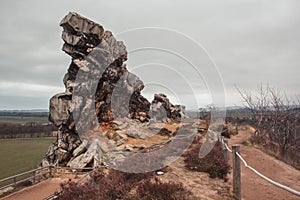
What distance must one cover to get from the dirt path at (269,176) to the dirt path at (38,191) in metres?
8.15

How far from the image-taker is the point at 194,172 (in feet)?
34.1

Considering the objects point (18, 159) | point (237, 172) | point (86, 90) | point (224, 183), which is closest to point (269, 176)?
point (224, 183)

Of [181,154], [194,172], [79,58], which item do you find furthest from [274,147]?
[79,58]

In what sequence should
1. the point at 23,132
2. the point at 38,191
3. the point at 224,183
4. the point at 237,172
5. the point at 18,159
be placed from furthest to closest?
the point at 23,132 → the point at 18,159 → the point at 38,191 → the point at 224,183 → the point at 237,172

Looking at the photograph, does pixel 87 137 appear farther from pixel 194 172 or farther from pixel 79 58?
pixel 194 172

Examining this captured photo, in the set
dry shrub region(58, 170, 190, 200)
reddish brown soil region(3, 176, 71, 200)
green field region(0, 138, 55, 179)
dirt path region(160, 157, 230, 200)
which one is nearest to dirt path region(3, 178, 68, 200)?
reddish brown soil region(3, 176, 71, 200)

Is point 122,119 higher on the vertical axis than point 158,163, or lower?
higher

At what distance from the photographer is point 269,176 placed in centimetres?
1061

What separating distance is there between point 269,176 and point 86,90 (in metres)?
15.8

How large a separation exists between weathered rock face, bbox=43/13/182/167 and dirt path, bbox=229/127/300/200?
31.8ft

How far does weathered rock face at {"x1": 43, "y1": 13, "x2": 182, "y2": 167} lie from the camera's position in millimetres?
19281

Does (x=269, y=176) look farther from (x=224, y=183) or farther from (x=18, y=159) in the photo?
(x=18, y=159)

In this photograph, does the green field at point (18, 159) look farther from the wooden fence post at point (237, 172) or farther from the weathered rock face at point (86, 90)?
the wooden fence post at point (237, 172)

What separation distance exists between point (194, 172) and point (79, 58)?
50.8 ft
